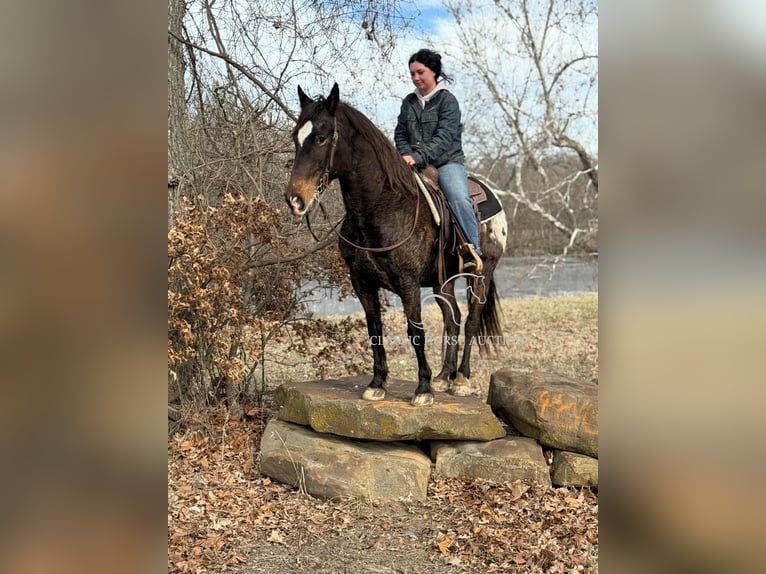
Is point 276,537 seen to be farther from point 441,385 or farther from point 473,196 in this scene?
point 473,196

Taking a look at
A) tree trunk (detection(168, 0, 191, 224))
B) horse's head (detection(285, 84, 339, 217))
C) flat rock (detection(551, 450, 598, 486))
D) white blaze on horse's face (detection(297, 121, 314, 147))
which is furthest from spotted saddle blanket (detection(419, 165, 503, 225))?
tree trunk (detection(168, 0, 191, 224))

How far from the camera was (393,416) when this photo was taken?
155 inches

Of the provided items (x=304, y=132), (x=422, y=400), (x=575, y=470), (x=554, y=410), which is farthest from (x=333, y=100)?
(x=575, y=470)

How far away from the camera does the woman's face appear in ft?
12.5

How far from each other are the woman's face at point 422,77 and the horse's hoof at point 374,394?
6.18 feet

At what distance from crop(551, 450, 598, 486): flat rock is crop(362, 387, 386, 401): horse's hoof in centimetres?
123

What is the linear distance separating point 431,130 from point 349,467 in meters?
2.18

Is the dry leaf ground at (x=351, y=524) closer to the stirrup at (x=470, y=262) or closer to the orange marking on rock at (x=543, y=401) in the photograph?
the orange marking on rock at (x=543, y=401)

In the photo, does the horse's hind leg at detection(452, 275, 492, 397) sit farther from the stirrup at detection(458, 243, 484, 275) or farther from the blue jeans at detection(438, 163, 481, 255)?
the blue jeans at detection(438, 163, 481, 255)

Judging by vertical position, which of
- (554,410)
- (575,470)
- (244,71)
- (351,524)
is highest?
(244,71)

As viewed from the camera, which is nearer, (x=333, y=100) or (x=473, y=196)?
(x=333, y=100)

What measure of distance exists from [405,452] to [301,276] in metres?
1.67
